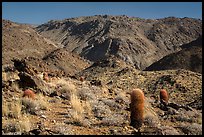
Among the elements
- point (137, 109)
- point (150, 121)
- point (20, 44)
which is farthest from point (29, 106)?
point (20, 44)

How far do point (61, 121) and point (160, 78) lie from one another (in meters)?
22.2

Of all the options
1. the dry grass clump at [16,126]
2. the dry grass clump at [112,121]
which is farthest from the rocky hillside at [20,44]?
the dry grass clump at [16,126]

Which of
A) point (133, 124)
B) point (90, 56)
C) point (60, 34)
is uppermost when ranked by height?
point (60, 34)

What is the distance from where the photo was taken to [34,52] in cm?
6594

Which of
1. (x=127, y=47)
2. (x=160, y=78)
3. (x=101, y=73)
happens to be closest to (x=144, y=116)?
(x=160, y=78)

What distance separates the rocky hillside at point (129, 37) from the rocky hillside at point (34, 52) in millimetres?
17684

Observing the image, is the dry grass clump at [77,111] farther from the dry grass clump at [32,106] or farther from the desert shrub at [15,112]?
the desert shrub at [15,112]

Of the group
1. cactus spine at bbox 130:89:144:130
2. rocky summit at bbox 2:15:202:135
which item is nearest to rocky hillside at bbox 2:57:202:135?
rocky summit at bbox 2:15:202:135

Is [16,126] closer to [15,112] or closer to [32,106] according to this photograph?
[15,112]

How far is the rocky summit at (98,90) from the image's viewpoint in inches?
379

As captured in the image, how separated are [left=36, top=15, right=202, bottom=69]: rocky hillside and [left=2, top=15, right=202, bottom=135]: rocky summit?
0.49 m

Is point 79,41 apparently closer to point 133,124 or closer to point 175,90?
point 175,90

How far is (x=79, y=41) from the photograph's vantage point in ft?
374

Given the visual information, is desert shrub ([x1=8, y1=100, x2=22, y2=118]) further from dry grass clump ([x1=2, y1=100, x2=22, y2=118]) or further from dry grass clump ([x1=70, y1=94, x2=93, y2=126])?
dry grass clump ([x1=70, y1=94, x2=93, y2=126])
